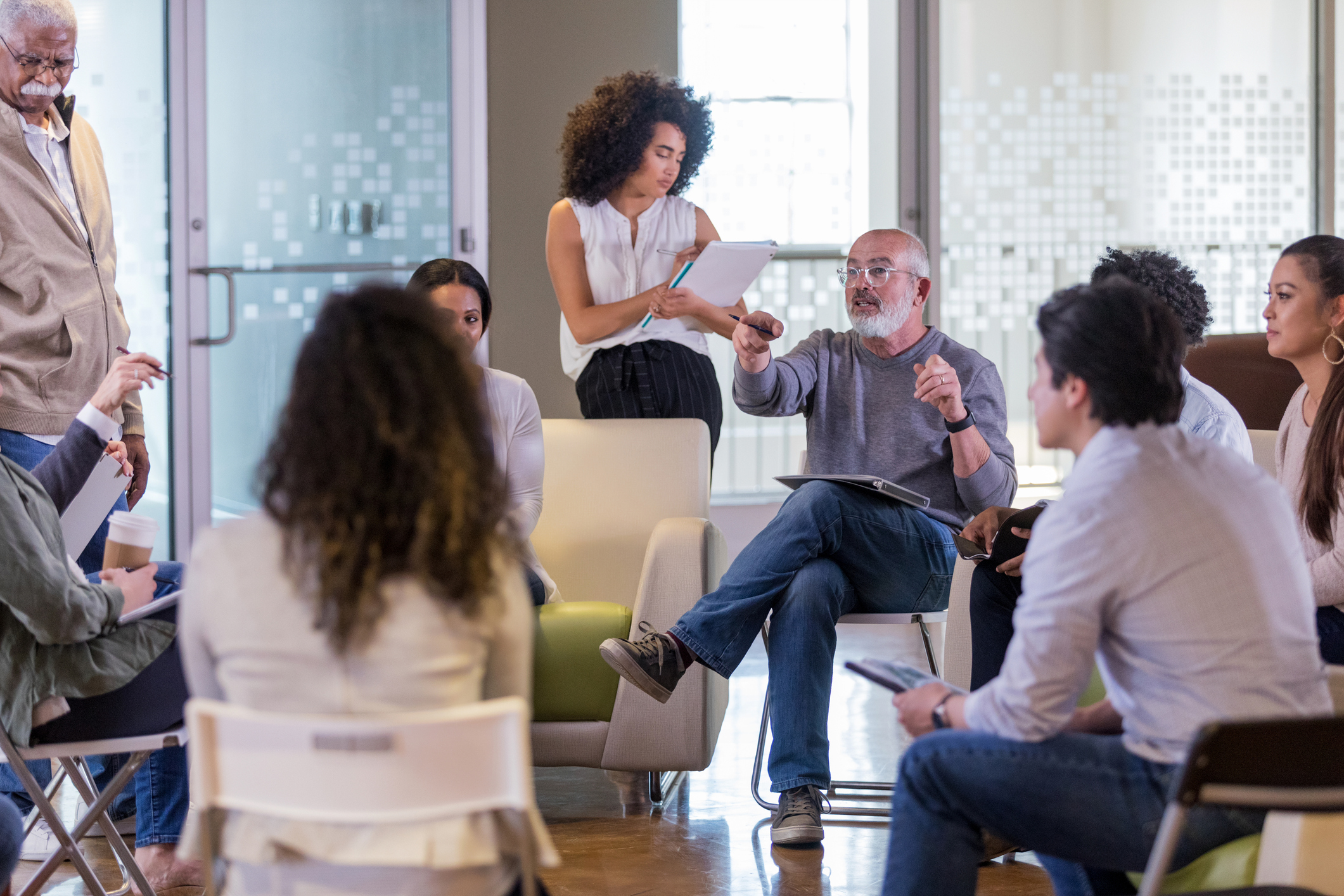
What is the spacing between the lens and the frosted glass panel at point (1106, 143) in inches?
194

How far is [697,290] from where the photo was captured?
305 centimetres

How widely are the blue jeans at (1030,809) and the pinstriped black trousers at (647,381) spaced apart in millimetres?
1810

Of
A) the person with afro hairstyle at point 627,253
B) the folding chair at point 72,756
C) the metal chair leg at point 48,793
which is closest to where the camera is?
the folding chair at point 72,756

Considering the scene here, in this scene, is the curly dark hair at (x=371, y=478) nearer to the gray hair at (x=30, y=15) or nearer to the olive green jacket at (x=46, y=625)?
the olive green jacket at (x=46, y=625)

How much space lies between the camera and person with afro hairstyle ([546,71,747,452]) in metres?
3.25

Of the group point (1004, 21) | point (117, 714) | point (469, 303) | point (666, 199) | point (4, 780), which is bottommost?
point (4, 780)

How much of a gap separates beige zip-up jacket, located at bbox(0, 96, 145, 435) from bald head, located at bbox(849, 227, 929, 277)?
1727 mm

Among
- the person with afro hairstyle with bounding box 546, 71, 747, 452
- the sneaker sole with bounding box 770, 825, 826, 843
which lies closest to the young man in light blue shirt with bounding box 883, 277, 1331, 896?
the sneaker sole with bounding box 770, 825, 826, 843

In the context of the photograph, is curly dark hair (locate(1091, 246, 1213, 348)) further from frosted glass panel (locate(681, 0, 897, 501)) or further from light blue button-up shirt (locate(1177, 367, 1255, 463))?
frosted glass panel (locate(681, 0, 897, 501))

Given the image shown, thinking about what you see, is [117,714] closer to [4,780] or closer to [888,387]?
[4,780]

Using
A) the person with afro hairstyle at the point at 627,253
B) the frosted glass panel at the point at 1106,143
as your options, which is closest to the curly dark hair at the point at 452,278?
the person with afro hairstyle at the point at 627,253

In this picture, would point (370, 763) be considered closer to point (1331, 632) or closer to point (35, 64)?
point (1331, 632)

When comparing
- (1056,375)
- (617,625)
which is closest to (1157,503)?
(1056,375)

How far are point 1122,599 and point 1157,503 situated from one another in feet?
0.38
